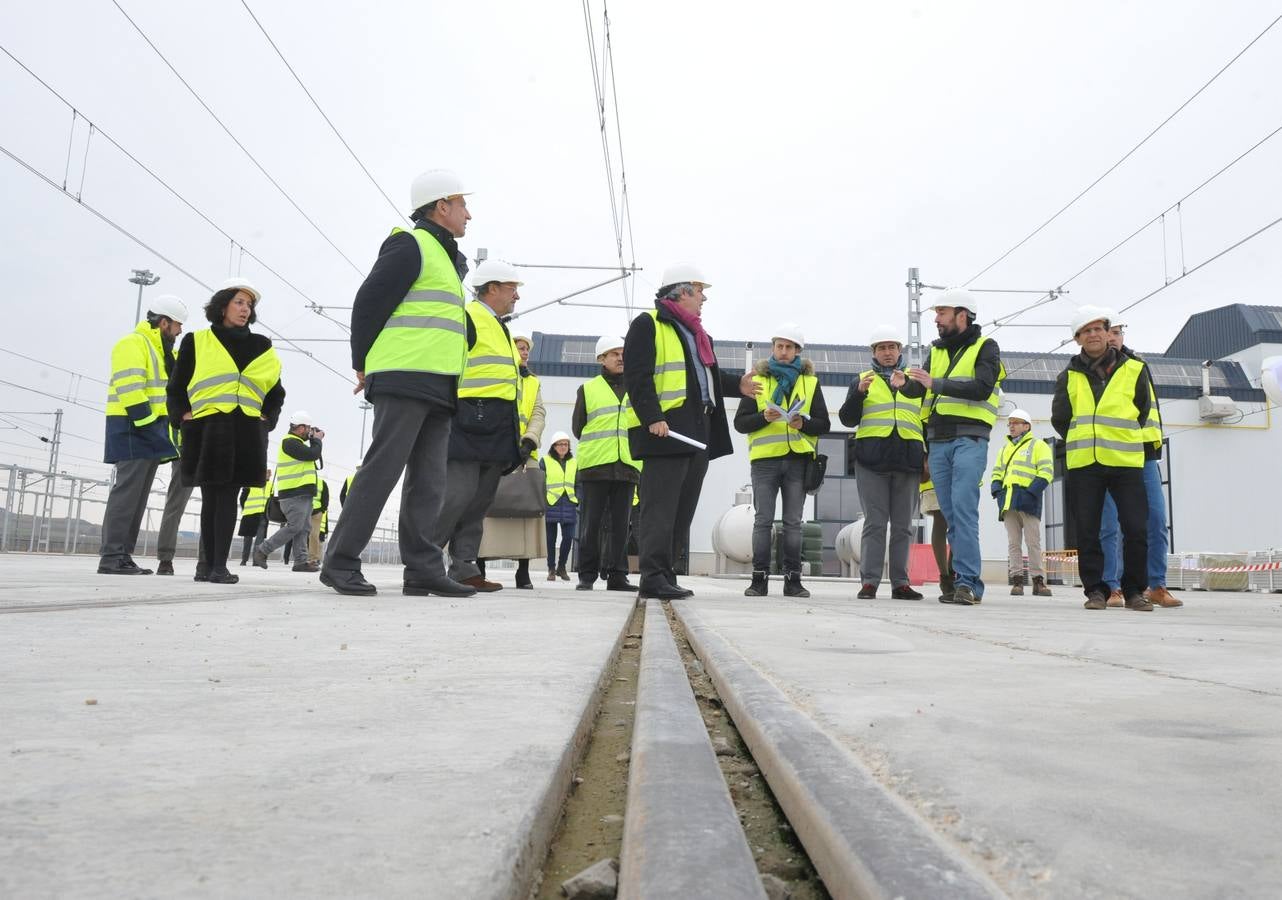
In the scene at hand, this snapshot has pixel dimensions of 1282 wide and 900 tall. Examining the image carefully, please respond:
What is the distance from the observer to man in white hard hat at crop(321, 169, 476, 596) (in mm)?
4109

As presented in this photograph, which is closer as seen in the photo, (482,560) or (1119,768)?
(1119,768)

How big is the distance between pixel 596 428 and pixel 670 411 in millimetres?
1605

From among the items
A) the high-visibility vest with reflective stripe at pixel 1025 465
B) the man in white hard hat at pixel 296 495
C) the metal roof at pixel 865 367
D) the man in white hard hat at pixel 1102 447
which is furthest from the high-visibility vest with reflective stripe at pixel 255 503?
the metal roof at pixel 865 367

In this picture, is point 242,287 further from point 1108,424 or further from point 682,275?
point 1108,424

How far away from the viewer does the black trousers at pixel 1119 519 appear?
5.61 metres

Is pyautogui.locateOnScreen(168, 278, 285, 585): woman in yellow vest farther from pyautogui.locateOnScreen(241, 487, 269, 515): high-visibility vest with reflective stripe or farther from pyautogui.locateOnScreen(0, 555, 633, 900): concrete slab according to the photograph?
pyautogui.locateOnScreen(241, 487, 269, 515): high-visibility vest with reflective stripe

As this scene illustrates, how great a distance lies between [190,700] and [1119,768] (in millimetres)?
1054

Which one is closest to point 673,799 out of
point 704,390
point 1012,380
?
point 704,390

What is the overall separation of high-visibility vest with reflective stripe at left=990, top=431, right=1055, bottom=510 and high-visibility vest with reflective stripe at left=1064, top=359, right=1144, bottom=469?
4.44 metres

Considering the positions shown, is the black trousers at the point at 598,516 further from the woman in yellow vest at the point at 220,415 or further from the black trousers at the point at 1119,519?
the black trousers at the point at 1119,519

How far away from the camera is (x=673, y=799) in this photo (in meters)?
0.84

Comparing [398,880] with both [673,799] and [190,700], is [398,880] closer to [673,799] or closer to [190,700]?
[673,799]

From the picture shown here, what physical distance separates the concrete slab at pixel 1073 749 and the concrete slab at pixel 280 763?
326 millimetres

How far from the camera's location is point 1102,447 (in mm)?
5664
